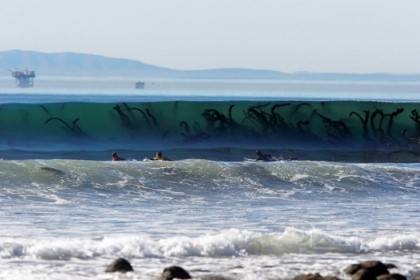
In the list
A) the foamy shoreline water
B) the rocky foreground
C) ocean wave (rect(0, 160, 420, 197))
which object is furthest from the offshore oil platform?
the rocky foreground

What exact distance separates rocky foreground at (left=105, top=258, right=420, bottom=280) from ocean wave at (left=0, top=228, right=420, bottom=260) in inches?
46.1

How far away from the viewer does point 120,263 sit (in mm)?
11289

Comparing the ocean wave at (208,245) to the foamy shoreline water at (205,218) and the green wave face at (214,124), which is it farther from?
the green wave face at (214,124)

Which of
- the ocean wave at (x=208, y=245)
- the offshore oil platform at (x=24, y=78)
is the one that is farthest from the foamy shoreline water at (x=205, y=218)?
the offshore oil platform at (x=24, y=78)

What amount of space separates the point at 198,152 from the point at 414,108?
25.5ft

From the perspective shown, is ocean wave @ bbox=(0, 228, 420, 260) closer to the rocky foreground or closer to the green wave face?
the rocky foreground

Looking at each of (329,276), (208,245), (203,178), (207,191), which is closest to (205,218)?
(208,245)

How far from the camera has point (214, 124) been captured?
36.9 metres

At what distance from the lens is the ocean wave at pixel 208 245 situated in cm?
1249

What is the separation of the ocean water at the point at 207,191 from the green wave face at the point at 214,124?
0.04 metres

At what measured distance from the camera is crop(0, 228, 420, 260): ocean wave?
12.5 metres

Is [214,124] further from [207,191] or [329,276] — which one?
[329,276]

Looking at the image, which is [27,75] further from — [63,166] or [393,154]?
[63,166]

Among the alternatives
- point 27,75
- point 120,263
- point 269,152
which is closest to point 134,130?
point 269,152
